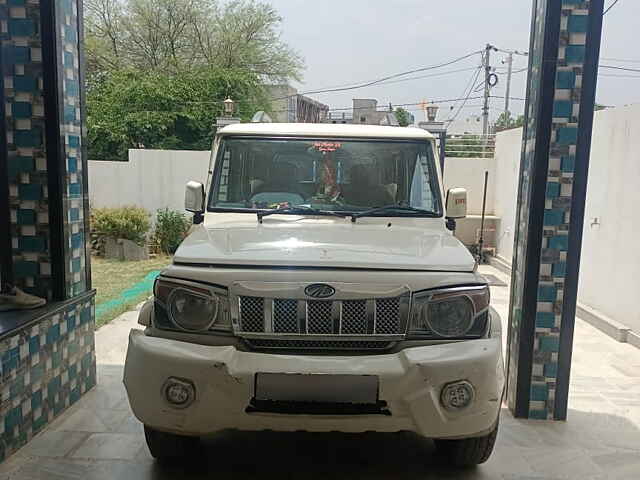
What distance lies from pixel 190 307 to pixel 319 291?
0.62m

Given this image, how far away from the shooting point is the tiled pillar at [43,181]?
12.3 feet

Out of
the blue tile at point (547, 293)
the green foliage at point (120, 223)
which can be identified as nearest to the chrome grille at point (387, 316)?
the blue tile at point (547, 293)

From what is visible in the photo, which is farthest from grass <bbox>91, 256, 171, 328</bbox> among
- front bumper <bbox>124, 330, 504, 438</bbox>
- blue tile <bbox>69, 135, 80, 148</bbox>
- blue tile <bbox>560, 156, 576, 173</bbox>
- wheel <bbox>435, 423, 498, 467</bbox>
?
blue tile <bbox>560, 156, 576, 173</bbox>

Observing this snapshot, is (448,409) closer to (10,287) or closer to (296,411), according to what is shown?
(296,411)

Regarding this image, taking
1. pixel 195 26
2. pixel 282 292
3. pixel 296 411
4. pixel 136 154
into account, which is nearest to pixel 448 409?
pixel 296 411

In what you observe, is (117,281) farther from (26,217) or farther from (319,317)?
(319,317)

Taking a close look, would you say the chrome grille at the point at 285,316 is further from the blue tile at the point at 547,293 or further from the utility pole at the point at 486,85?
the utility pole at the point at 486,85

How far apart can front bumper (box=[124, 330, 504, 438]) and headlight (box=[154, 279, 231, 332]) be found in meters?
0.11

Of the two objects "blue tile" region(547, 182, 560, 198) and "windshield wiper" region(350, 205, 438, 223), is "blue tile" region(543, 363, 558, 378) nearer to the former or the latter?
"blue tile" region(547, 182, 560, 198)

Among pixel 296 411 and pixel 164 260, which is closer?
pixel 296 411

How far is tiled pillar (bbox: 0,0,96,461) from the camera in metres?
3.76

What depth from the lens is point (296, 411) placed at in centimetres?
267

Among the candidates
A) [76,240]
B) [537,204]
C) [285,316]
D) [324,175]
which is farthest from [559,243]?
[76,240]

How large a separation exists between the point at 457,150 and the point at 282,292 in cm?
1271
